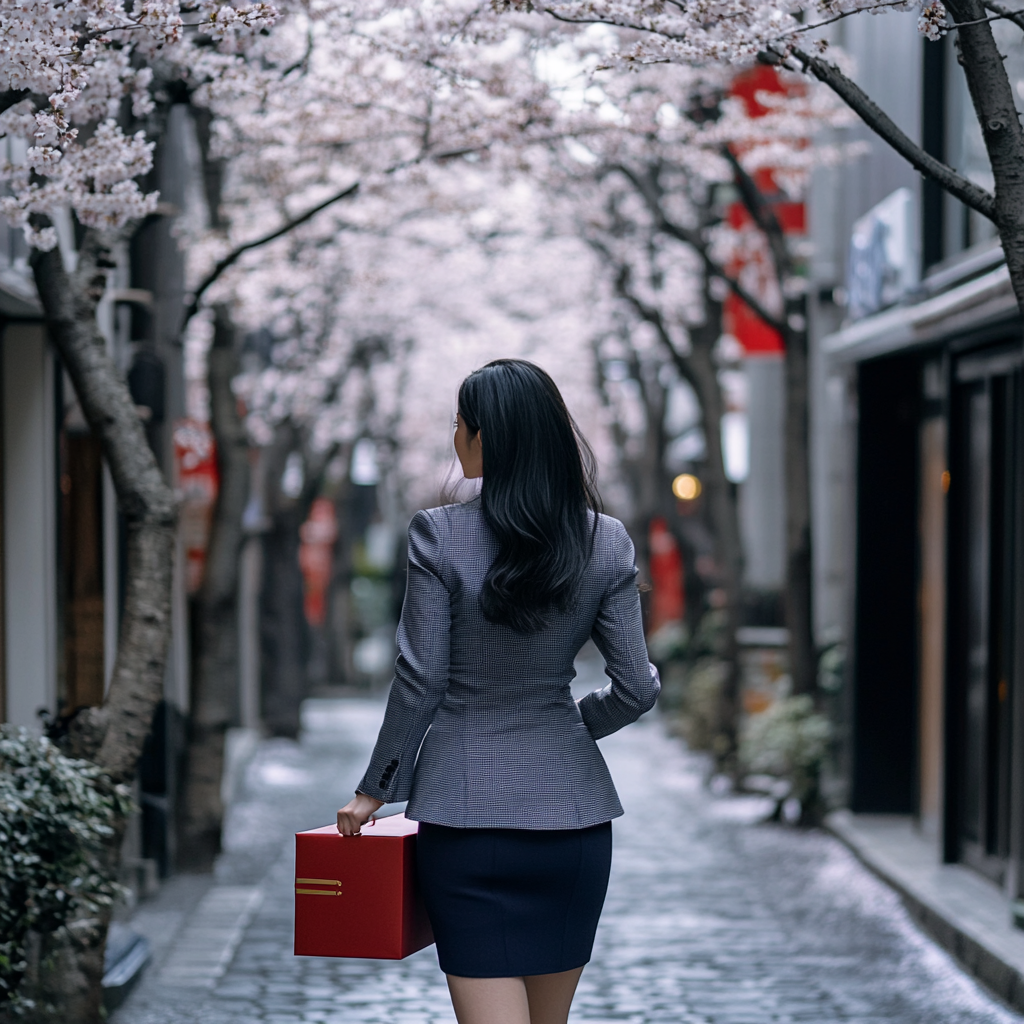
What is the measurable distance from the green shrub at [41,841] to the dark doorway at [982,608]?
192 inches

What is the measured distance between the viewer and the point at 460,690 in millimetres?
3297

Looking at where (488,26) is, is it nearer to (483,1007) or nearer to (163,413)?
(163,413)

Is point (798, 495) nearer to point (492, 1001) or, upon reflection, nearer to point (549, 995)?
point (549, 995)

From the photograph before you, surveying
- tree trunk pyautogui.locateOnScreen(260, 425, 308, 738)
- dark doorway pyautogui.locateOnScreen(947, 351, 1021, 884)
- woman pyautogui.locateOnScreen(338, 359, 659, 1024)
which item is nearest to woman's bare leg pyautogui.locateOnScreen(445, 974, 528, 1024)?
woman pyautogui.locateOnScreen(338, 359, 659, 1024)

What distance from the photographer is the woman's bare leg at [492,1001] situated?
3236 millimetres

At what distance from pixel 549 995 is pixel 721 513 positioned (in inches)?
425

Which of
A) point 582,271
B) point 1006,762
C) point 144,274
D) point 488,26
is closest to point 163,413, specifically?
point 144,274

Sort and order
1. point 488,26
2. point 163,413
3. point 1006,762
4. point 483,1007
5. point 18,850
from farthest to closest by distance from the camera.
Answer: point 163,413
point 1006,762
point 488,26
point 18,850
point 483,1007

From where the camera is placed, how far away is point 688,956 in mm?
7520

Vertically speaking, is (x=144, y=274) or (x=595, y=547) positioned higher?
(x=144, y=274)

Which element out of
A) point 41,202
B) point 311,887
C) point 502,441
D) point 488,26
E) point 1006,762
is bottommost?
point 1006,762

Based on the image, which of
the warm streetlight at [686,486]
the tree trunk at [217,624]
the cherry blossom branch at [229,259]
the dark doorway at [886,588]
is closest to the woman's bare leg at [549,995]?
the cherry blossom branch at [229,259]

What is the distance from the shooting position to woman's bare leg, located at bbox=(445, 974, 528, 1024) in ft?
10.6

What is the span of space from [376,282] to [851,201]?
430cm
